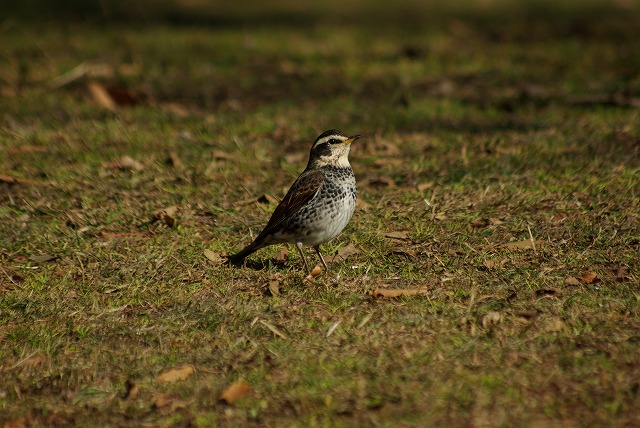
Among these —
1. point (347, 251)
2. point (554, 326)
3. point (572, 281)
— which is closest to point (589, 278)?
point (572, 281)

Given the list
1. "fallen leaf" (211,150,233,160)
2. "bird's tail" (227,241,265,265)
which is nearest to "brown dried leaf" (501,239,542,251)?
"bird's tail" (227,241,265,265)

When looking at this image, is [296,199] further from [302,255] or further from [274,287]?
[274,287]

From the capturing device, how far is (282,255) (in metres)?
7.26

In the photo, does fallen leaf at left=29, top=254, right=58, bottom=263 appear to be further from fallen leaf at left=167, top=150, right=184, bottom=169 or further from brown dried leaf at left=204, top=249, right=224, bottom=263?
fallen leaf at left=167, top=150, right=184, bottom=169

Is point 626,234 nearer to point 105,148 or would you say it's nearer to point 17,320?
point 17,320

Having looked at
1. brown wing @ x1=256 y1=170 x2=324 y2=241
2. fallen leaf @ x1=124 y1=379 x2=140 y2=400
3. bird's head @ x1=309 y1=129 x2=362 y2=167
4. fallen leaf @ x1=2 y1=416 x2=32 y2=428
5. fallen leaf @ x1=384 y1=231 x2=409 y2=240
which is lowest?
fallen leaf @ x1=384 y1=231 x2=409 y2=240

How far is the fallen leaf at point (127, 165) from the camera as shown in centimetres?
872

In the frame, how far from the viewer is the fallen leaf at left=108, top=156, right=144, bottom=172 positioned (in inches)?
343

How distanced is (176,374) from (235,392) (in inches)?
18.2

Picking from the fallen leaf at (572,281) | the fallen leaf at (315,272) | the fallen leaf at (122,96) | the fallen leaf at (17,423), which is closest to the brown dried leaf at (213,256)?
the fallen leaf at (315,272)

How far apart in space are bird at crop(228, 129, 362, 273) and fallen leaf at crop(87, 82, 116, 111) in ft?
15.7

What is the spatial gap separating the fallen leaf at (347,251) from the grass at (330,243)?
0.27 feet

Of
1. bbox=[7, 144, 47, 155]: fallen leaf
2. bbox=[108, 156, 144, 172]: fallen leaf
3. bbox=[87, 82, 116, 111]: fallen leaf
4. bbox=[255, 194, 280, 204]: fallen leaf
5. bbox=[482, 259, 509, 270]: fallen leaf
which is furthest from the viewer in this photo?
bbox=[87, 82, 116, 111]: fallen leaf

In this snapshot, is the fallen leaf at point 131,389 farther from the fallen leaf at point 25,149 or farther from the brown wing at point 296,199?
the fallen leaf at point 25,149
